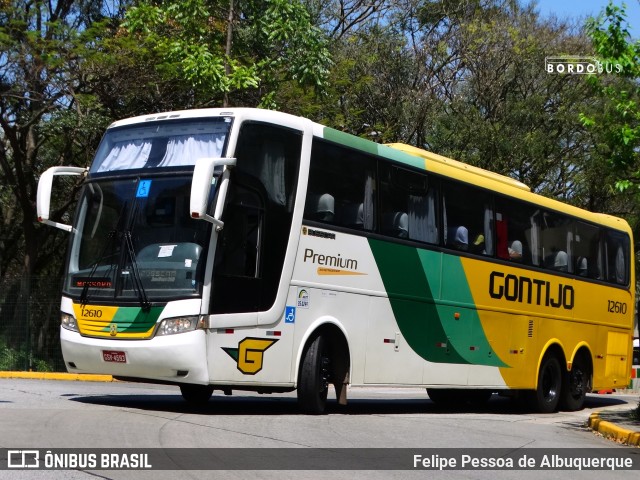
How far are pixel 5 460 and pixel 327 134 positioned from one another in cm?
686

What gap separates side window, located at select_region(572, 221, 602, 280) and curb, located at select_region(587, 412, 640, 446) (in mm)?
4981

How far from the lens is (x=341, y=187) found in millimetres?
13391

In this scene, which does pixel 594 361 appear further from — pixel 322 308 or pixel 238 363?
pixel 238 363

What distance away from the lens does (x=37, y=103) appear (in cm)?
2367

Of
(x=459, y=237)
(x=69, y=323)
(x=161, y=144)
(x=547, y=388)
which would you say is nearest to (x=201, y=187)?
(x=161, y=144)

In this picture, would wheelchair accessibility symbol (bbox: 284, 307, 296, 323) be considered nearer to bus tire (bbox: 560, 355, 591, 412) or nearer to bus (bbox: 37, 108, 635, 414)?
bus (bbox: 37, 108, 635, 414)

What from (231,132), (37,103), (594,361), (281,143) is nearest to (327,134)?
(281,143)

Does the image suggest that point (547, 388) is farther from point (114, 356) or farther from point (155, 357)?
point (114, 356)

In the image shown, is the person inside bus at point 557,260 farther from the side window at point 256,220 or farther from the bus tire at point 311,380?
the side window at point 256,220

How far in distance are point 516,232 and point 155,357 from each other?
8.15 m

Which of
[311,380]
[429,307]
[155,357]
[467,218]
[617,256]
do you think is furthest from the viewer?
[617,256]

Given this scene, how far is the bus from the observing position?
38.0ft

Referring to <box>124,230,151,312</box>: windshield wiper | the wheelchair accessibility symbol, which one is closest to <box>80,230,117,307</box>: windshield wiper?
<box>124,230,151,312</box>: windshield wiper

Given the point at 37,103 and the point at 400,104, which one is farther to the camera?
the point at 400,104
